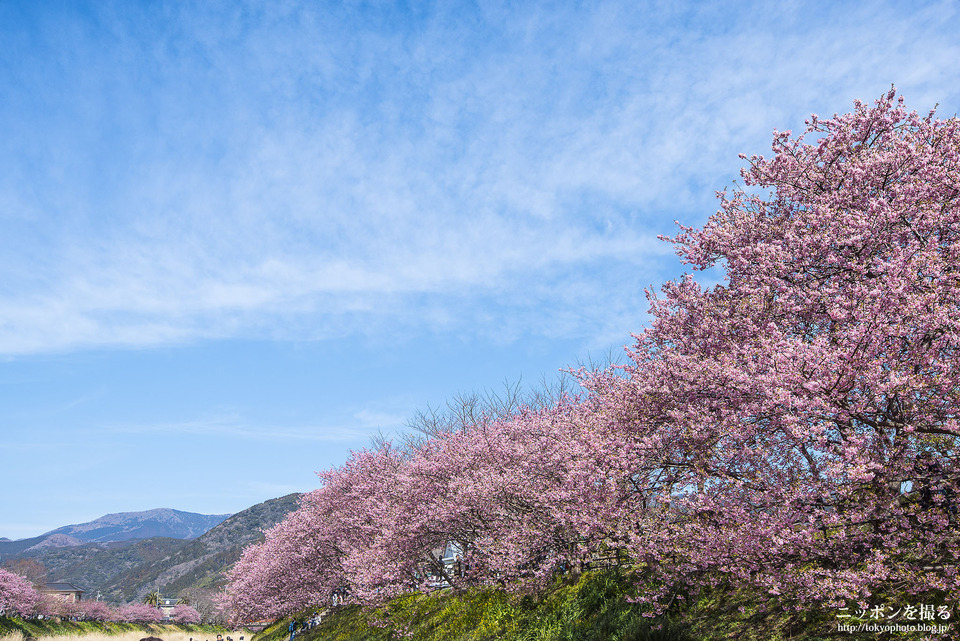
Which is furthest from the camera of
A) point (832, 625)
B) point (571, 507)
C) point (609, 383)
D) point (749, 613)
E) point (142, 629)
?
point (142, 629)

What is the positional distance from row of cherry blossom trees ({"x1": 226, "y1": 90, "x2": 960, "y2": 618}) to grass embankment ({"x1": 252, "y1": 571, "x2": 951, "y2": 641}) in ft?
1.54

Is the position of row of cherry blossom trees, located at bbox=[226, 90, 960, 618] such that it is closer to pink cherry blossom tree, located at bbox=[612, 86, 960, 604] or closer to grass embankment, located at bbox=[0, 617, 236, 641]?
pink cherry blossom tree, located at bbox=[612, 86, 960, 604]

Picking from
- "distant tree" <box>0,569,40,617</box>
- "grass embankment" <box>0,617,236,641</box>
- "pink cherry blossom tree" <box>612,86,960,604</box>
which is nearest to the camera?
"pink cherry blossom tree" <box>612,86,960,604</box>

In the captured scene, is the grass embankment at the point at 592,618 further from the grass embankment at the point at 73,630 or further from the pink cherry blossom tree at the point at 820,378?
the grass embankment at the point at 73,630

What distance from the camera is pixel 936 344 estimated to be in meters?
7.57

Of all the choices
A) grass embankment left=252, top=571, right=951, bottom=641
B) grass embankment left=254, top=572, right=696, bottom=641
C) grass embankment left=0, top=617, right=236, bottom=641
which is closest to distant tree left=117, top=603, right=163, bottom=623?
grass embankment left=0, top=617, right=236, bottom=641

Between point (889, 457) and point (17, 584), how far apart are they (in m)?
88.0

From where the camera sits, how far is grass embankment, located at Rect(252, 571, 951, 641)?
9883 mm

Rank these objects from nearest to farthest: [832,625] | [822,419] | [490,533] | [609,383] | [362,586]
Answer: [822,419] < [832,625] < [609,383] < [490,533] < [362,586]

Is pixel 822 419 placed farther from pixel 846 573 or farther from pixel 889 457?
pixel 846 573

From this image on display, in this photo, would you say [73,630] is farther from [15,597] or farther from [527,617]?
[527,617]

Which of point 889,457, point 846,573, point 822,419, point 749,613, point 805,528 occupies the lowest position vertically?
point 749,613

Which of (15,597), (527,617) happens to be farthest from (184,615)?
(527,617)

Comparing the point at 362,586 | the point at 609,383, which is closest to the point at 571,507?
the point at 609,383
